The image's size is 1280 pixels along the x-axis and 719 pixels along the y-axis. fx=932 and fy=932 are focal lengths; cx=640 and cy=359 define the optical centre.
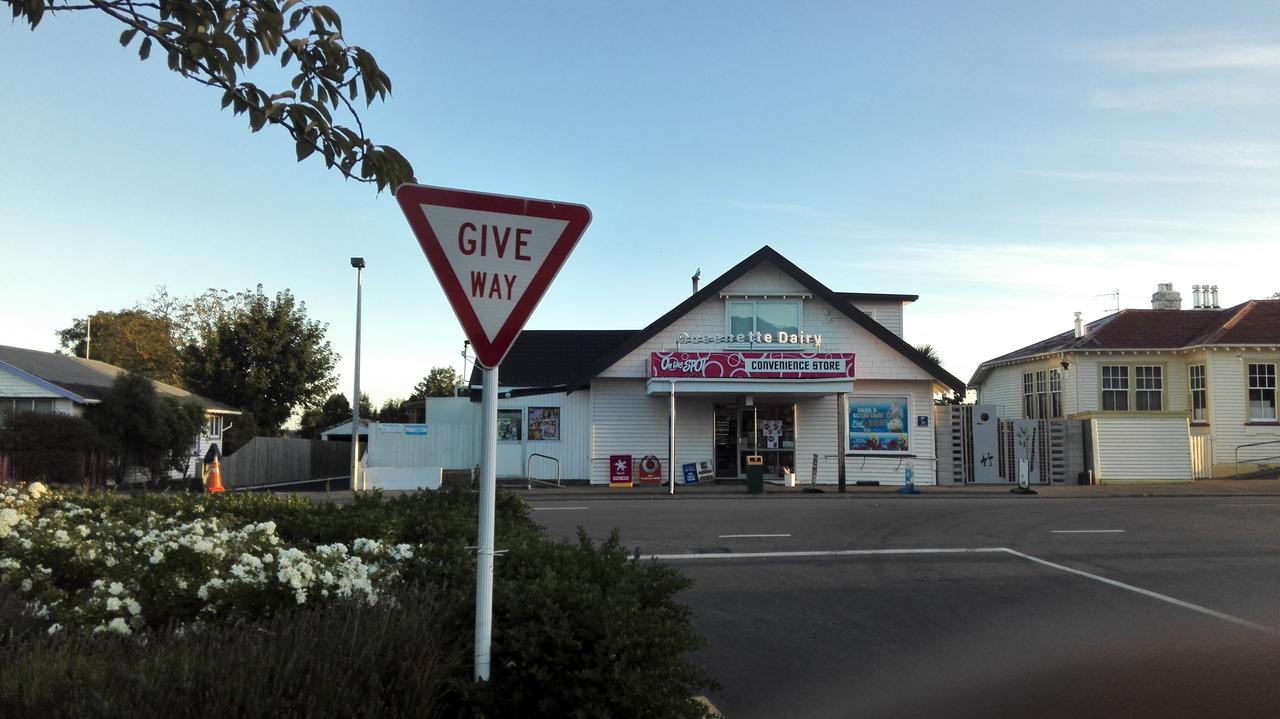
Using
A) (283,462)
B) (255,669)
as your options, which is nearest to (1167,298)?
(283,462)

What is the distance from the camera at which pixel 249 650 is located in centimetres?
379

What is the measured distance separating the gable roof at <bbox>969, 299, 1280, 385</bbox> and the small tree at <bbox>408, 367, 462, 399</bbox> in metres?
45.1

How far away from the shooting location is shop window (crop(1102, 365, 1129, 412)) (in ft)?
101

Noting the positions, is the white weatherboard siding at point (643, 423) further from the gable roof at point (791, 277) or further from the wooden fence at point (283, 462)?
the wooden fence at point (283, 462)

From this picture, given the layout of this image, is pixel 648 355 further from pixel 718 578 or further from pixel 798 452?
pixel 718 578

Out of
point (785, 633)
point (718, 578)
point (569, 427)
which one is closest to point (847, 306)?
point (569, 427)

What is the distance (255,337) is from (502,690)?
42771 millimetres

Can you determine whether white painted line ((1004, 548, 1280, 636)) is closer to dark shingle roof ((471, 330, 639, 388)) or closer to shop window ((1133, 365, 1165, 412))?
dark shingle roof ((471, 330, 639, 388))

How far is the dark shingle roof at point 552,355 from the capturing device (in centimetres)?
3172

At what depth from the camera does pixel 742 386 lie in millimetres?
25594

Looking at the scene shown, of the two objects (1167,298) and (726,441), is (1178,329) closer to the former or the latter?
(1167,298)

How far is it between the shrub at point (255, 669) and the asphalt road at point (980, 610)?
6.62ft

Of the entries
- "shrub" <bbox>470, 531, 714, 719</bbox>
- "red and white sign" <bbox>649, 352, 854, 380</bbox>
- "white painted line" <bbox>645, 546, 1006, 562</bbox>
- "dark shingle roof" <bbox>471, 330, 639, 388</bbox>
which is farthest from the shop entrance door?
"shrub" <bbox>470, 531, 714, 719</bbox>

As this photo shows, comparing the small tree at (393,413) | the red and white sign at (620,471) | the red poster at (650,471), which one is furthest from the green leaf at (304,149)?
the small tree at (393,413)
